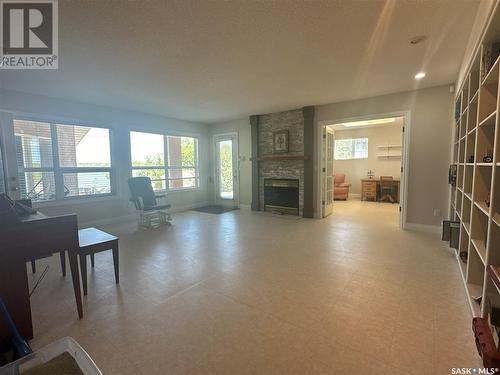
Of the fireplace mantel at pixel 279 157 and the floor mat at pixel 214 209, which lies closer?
the fireplace mantel at pixel 279 157

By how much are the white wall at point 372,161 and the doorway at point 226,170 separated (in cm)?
411

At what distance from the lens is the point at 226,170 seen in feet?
22.5

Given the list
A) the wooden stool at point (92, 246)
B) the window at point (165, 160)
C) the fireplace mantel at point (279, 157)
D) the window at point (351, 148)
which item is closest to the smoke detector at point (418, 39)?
the fireplace mantel at point (279, 157)

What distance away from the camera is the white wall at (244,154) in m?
6.26

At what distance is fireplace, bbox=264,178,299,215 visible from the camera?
5548 mm

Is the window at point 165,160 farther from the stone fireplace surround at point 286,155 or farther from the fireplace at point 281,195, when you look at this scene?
the fireplace at point 281,195

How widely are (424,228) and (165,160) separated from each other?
18.9 ft

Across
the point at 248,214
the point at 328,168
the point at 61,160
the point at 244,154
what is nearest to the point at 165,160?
the point at 244,154

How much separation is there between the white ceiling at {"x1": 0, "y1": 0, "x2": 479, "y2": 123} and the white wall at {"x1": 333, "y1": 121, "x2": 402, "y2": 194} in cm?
412

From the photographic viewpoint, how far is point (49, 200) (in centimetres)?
419

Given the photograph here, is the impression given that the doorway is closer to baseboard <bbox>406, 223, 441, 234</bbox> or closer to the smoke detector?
baseboard <bbox>406, 223, 441, 234</bbox>

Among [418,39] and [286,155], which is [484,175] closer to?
[418,39]

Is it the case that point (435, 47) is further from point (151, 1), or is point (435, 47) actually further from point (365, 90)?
point (151, 1)

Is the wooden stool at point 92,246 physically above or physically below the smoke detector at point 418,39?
below
